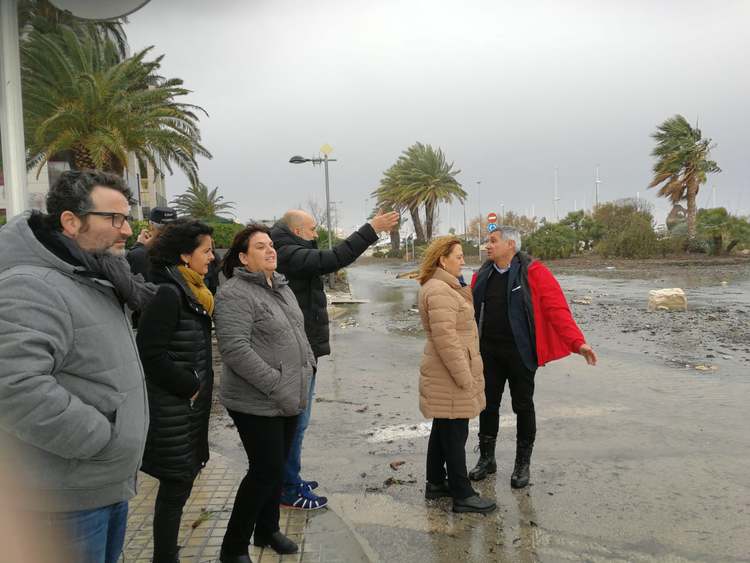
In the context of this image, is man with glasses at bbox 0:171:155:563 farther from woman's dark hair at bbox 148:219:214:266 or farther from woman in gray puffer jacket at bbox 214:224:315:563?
woman in gray puffer jacket at bbox 214:224:315:563

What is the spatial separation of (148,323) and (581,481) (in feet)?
11.1

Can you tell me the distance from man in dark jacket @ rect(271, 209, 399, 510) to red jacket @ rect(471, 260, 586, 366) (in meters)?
1.32

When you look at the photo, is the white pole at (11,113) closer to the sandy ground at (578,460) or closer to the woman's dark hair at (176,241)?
the woman's dark hair at (176,241)

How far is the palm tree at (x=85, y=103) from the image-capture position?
54.2ft

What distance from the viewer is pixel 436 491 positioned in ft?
13.9

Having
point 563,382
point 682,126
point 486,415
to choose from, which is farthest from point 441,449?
point 682,126

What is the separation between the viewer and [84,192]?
2012mm

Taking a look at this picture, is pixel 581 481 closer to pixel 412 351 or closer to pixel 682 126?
pixel 412 351

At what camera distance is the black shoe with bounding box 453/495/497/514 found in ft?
12.9

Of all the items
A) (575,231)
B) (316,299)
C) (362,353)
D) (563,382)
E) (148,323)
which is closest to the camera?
(148,323)

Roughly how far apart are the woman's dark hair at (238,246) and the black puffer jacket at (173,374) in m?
0.51

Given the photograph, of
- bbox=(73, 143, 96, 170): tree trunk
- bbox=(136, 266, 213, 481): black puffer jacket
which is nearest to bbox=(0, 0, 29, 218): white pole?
bbox=(136, 266, 213, 481): black puffer jacket

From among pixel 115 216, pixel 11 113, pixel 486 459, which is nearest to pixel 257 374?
pixel 115 216

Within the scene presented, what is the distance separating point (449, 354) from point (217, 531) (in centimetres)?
176
